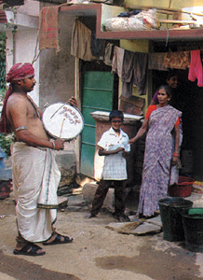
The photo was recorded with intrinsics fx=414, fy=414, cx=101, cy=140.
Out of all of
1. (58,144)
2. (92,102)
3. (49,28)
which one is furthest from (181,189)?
(49,28)

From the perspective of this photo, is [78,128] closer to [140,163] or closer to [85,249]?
[85,249]

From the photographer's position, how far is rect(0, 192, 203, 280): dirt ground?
3.98 m

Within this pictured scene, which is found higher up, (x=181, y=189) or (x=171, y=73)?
(x=171, y=73)

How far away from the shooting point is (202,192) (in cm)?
636

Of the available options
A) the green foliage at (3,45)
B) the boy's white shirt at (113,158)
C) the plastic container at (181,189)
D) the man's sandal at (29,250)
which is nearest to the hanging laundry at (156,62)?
the boy's white shirt at (113,158)

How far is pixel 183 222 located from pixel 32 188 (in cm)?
166

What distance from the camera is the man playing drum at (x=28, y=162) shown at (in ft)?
13.9

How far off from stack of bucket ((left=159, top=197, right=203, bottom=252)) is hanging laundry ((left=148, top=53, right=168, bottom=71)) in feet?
7.58

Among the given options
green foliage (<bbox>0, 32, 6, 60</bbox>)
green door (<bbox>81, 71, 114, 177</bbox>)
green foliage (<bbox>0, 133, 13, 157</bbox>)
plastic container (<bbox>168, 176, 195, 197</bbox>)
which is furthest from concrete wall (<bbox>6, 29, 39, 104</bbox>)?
plastic container (<bbox>168, 176, 195, 197</bbox>)

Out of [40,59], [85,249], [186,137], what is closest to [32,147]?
[85,249]

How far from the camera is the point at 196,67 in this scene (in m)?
5.86

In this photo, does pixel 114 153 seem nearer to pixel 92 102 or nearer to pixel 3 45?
pixel 92 102

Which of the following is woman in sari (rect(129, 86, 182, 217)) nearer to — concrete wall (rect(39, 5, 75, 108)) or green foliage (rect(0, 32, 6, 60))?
concrete wall (rect(39, 5, 75, 108))

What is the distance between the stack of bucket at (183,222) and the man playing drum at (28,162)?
131 cm
